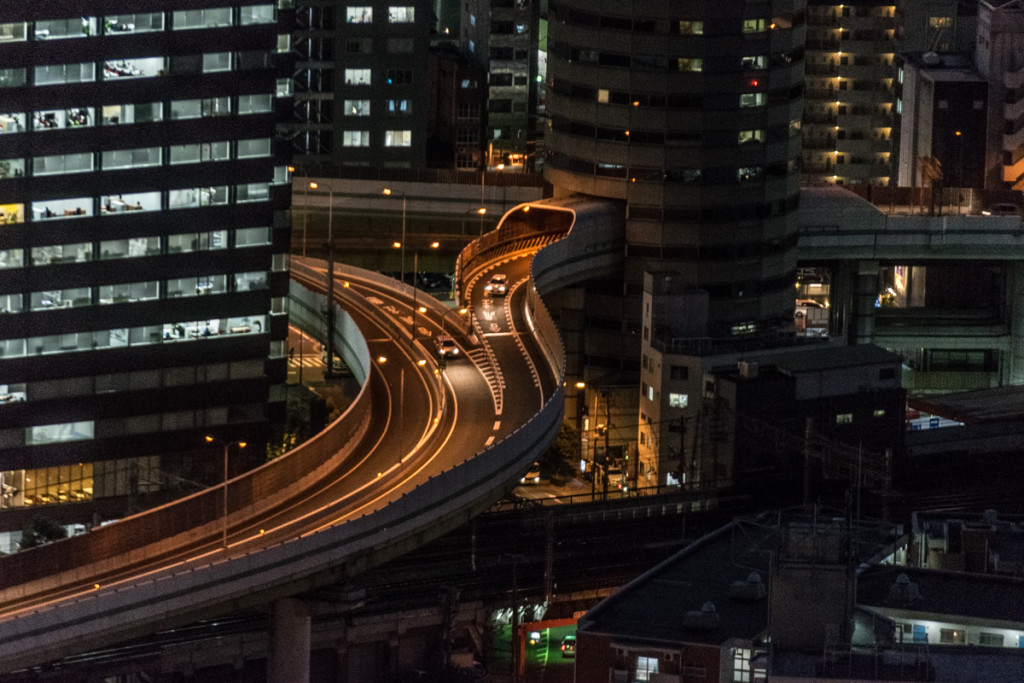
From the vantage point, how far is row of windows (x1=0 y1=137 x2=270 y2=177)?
561 feet

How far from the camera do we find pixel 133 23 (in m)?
173

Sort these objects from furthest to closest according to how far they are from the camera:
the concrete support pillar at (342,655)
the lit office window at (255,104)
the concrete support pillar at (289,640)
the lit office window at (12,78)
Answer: the lit office window at (255,104) → the lit office window at (12,78) → the concrete support pillar at (342,655) → the concrete support pillar at (289,640)

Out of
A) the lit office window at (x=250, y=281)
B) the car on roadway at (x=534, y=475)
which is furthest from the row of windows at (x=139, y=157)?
the car on roadway at (x=534, y=475)

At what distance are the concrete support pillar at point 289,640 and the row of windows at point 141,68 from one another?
3058 cm

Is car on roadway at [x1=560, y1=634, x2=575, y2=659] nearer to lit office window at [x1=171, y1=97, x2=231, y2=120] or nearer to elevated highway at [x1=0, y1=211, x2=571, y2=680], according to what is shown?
elevated highway at [x1=0, y1=211, x2=571, y2=680]

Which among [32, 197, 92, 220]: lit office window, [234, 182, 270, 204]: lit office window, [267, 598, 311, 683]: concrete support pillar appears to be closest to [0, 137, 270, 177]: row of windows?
[32, 197, 92, 220]: lit office window

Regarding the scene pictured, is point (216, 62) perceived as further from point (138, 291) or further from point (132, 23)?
point (138, 291)

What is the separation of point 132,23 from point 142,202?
958 cm

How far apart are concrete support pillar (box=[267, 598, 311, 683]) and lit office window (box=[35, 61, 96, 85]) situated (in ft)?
99.8

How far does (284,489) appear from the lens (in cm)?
15975

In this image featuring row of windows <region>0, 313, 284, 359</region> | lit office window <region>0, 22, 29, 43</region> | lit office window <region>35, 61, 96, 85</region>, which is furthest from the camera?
row of windows <region>0, 313, 284, 359</region>

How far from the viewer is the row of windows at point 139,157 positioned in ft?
561

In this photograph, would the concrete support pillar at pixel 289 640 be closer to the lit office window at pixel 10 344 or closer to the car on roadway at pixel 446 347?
the lit office window at pixel 10 344

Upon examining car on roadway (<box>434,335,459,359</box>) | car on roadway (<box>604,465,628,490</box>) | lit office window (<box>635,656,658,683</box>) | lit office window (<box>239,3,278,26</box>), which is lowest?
car on roadway (<box>604,465,628,490</box>)
